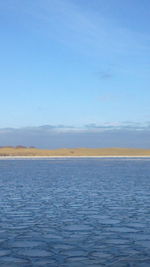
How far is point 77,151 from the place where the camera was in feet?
558

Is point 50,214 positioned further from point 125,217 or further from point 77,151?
point 77,151

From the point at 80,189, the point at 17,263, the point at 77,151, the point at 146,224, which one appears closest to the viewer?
the point at 17,263

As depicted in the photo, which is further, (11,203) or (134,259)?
(11,203)

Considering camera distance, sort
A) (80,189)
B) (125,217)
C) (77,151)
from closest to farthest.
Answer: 1. (125,217)
2. (80,189)
3. (77,151)

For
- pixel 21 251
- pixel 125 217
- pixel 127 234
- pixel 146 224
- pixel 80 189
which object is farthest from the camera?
pixel 80 189

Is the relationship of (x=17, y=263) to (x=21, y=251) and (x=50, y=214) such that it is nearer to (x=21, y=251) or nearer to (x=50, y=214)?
(x=21, y=251)

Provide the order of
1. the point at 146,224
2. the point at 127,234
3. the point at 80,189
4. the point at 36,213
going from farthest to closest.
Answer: the point at 80,189 < the point at 36,213 < the point at 146,224 < the point at 127,234

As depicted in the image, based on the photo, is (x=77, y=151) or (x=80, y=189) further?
(x=77, y=151)

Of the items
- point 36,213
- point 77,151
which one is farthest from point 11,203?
point 77,151

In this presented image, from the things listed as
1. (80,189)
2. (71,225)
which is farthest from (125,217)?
(80,189)

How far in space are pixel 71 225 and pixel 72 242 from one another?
204cm

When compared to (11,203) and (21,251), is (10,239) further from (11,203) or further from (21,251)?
(11,203)

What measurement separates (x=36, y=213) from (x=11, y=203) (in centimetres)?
282

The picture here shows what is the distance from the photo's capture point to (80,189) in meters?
21.9
